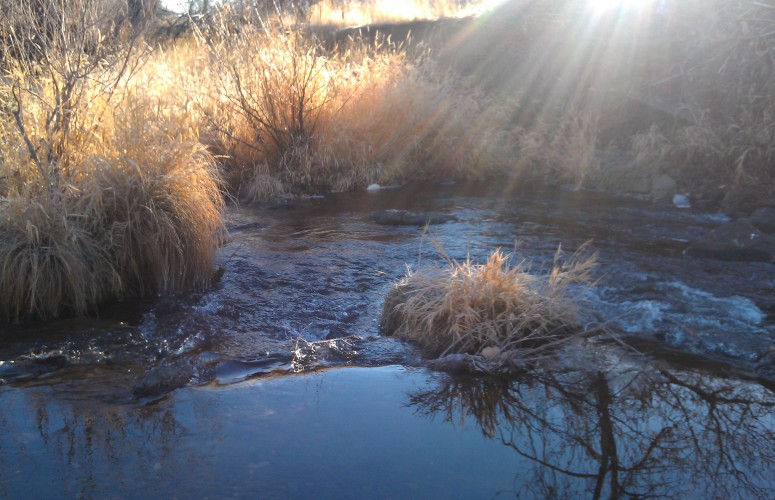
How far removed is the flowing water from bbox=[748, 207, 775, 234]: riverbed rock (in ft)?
4.97

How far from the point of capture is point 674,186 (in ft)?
29.4

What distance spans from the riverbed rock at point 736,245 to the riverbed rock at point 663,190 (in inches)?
93.9

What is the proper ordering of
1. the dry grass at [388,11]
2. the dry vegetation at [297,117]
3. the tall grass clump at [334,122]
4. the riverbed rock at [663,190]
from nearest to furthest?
the dry vegetation at [297,117] → the riverbed rock at [663,190] → the tall grass clump at [334,122] → the dry grass at [388,11]

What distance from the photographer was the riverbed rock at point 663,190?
8.85 meters

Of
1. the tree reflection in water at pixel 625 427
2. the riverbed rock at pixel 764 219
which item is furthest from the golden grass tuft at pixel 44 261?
the riverbed rock at pixel 764 219

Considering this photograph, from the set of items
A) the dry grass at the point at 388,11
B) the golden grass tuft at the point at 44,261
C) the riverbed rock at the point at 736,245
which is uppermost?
the dry grass at the point at 388,11

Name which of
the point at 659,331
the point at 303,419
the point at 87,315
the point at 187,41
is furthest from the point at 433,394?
the point at 187,41

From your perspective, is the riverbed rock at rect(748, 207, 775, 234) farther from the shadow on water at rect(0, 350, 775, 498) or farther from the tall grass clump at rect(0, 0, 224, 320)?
the tall grass clump at rect(0, 0, 224, 320)

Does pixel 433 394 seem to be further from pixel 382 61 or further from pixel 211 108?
pixel 382 61

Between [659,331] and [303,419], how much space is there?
8.13ft

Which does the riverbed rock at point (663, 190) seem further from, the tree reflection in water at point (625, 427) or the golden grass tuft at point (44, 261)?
the golden grass tuft at point (44, 261)

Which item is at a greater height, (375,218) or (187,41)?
(187,41)

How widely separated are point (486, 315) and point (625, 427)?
118 centimetres

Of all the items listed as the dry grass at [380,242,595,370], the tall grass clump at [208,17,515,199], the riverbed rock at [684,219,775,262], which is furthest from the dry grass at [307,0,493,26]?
the dry grass at [380,242,595,370]
